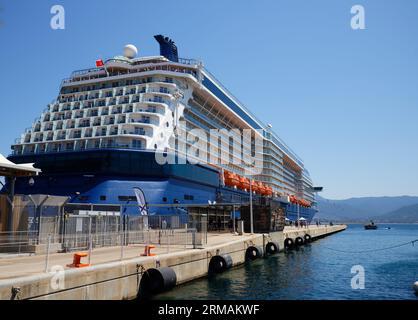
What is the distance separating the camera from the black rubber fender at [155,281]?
16.0 metres

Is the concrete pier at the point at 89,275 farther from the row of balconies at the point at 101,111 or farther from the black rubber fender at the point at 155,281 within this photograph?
the row of balconies at the point at 101,111

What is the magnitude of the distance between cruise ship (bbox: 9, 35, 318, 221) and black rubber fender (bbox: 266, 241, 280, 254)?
1009 centimetres

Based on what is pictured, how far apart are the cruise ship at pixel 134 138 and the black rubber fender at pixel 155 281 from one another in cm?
1672

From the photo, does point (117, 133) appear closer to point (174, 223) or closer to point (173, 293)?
point (174, 223)

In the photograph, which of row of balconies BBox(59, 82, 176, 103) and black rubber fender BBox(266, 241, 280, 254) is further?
row of balconies BBox(59, 82, 176, 103)

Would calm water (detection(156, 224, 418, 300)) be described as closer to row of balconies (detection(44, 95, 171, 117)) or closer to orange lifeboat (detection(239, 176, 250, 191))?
row of balconies (detection(44, 95, 171, 117))

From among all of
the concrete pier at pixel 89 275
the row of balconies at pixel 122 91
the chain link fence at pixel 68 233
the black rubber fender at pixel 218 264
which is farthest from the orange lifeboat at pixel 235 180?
the concrete pier at pixel 89 275

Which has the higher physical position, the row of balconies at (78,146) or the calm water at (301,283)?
the row of balconies at (78,146)

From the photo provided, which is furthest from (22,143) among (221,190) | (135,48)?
(221,190)

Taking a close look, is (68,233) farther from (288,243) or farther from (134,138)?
(288,243)

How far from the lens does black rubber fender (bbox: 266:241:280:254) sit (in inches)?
1470

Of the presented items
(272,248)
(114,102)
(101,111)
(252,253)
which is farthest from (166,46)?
(252,253)

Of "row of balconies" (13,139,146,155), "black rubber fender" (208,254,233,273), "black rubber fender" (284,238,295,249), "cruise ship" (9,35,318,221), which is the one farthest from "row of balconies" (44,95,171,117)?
"black rubber fender" (208,254,233,273)
